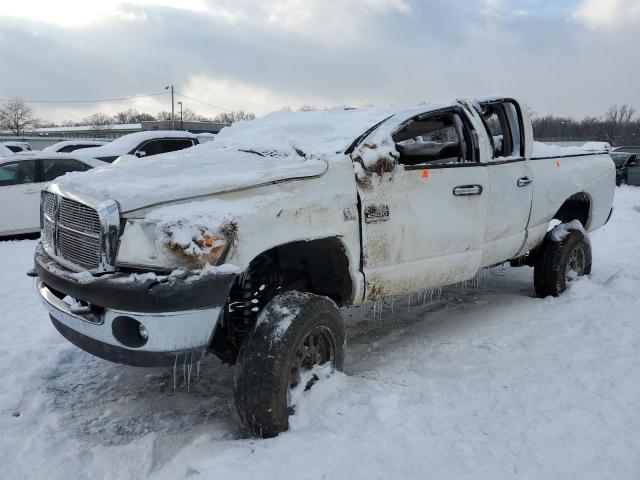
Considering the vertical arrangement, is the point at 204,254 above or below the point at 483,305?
above

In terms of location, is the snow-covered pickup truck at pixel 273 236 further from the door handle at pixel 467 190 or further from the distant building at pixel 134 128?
the distant building at pixel 134 128

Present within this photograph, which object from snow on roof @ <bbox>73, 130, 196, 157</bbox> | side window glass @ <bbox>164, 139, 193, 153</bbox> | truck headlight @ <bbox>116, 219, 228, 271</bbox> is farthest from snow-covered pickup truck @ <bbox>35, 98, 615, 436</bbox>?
side window glass @ <bbox>164, 139, 193, 153</bbox>

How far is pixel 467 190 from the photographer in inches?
156

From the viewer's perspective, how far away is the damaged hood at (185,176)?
273 centimetres

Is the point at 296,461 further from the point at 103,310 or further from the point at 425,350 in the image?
the point at 425,350

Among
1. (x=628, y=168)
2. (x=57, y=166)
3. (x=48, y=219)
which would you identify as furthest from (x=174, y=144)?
(x=628, y=168)

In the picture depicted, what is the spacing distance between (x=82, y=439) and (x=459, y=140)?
325cm

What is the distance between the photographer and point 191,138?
12484 mm

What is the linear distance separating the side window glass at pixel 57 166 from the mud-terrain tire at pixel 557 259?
7621 mm

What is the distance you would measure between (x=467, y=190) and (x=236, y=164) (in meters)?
1.70

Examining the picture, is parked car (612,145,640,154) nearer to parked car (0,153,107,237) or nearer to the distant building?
parked car (0,153,107,237)

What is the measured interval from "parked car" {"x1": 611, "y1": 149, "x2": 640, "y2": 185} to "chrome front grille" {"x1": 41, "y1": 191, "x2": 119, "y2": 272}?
18807 millimetres

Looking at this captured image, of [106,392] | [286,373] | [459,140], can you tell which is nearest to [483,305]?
[459,140]

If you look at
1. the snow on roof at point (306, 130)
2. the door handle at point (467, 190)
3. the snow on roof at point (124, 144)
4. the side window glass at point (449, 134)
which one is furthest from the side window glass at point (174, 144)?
the door handle at point (467, 190)
